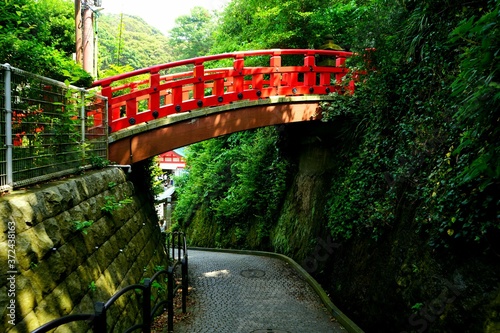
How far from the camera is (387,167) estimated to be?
19.4 feet

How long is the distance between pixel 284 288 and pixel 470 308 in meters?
4.62

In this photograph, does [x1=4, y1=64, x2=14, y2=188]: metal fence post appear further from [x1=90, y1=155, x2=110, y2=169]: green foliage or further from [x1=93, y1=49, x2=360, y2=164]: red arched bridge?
[x1=93, y1=49, x2=360, y2=164]: red arched bridge

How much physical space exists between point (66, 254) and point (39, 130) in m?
1.61

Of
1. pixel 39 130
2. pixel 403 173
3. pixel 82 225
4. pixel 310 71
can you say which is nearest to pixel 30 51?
pixel 39 130

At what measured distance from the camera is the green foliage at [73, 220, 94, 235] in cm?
368

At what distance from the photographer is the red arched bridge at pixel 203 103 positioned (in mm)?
6762

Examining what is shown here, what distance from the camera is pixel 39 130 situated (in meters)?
3.99

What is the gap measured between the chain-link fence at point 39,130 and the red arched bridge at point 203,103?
112cm

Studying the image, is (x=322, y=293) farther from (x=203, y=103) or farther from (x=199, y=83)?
(x=199, y=83)

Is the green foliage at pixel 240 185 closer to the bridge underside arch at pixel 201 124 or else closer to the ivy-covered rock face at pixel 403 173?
the ivy-covered rock face at pixel 403 173

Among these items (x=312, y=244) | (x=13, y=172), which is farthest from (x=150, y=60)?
→ (x=13, y=172)

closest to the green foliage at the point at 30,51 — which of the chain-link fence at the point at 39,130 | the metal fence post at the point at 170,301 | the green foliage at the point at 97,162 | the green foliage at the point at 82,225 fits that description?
the chain-link fence at the point at 39,130

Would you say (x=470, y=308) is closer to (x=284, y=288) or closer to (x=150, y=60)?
(x=284, y=288)

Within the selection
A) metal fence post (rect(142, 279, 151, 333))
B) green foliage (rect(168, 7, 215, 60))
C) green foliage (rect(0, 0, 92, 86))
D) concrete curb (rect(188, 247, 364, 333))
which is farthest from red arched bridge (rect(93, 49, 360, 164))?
green foliage (rect(168, 7, 215, 60))
